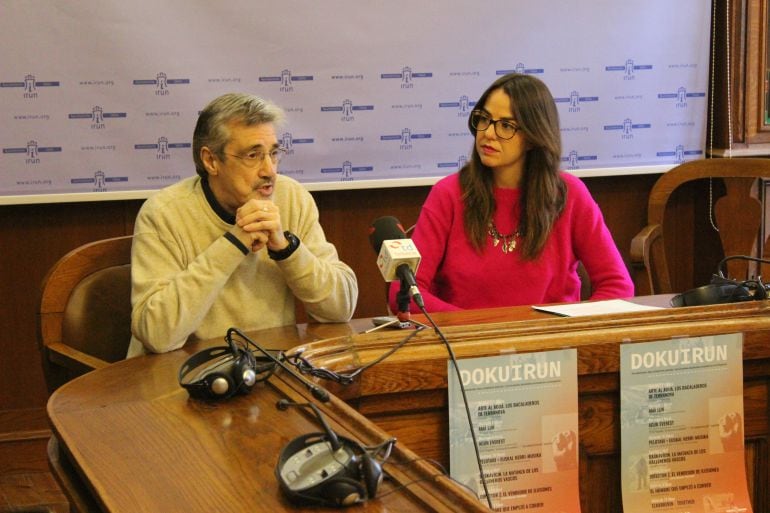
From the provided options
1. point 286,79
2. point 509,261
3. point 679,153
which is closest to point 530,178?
point 509,261

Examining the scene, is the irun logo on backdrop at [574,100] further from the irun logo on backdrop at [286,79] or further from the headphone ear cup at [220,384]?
the headphone ear cup at [220,384]

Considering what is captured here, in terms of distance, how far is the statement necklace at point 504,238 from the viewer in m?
2.56

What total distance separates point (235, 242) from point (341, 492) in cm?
111

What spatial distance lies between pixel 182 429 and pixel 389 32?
234 cm

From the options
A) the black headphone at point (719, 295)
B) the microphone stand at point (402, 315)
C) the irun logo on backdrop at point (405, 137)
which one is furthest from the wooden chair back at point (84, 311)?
the irun logo on backdrop at point (405, 137)

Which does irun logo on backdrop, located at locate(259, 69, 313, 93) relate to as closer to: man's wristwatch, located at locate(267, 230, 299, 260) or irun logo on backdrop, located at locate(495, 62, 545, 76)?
irun logo on backdrop, located at locate(495, 62, 545, 76)

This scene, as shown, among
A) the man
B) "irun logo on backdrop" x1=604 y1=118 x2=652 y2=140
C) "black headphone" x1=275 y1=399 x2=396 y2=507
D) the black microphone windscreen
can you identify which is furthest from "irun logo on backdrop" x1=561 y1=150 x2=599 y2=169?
"black headphone" x1=275 y1=399 x2=396 y2=507

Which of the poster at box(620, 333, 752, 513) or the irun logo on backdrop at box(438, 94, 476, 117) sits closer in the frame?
the poster at box(620, 333, 752, 513)

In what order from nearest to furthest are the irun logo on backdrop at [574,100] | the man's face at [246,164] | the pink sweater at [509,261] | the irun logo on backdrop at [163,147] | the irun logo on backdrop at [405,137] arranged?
1. the man's face at [246,164]
2. the pink sweater at [509,261]
3. the irun logo on backdrop at [163,147]
4. the irun logo on backdrop at [405,137]
5. the irun logo on backdrop at [574,100]

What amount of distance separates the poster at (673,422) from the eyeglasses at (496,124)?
98 cm

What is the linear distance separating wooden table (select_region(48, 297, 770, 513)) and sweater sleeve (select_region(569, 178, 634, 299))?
0.37 m

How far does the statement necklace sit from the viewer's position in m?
2.56

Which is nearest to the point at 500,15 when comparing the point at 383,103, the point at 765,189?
the point at 383,103

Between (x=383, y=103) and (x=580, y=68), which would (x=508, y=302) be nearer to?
(x=383, y=103)
